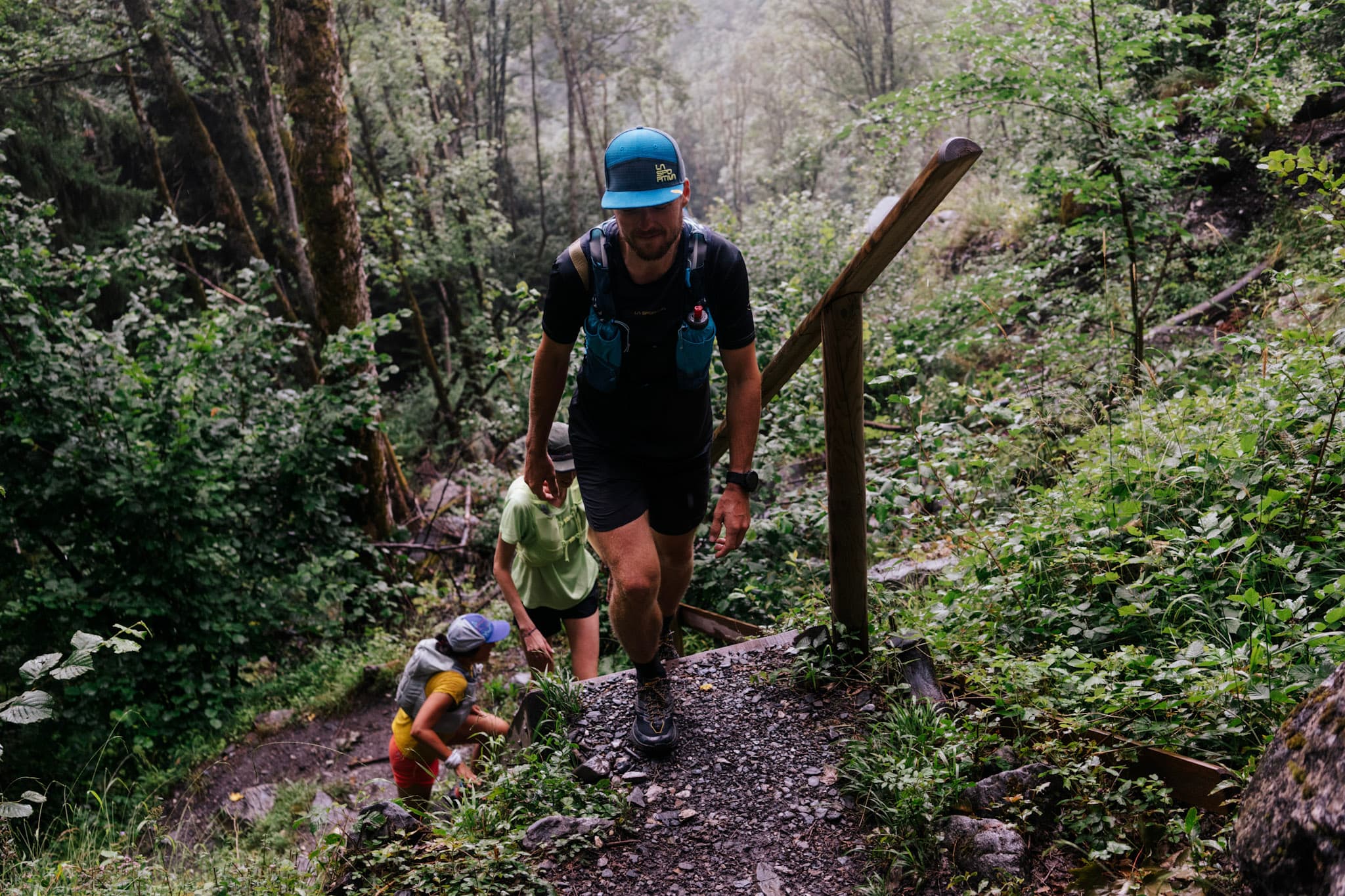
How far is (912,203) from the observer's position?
2.52 m

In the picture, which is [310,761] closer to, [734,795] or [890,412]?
[734,795]

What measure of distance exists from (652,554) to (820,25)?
119 feet

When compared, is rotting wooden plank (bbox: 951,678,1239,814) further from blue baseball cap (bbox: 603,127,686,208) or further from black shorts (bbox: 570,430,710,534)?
blue baseball cap (bbox: 603,127,686,208)

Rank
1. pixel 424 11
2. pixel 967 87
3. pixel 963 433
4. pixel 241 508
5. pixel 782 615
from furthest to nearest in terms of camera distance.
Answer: pixel 424 11, pixel 241 508, pixel 967 87, pixel 782 615, pixel 963 433

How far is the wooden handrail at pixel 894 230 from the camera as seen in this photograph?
7.66 feet

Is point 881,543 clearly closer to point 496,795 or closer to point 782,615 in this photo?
point 782,615

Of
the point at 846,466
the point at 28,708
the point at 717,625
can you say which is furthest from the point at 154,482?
the point at 846,466

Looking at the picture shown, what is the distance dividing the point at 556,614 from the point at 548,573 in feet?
1.01

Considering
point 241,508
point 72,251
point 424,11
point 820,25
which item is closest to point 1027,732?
point 241,508

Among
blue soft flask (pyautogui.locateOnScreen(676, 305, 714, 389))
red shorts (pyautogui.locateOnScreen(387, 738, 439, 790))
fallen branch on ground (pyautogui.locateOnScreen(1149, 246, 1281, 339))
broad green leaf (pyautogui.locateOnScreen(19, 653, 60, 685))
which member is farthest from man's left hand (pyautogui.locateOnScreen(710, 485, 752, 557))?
fallen branch on ground (pyautogui.locateOnScreen(1149, 246, 1281, 339))

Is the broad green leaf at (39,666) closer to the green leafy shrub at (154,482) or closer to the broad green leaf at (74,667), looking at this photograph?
the broad green leaf at (74,667)

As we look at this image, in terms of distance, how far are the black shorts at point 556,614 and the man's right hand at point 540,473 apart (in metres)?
1.68

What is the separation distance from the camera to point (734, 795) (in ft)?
10.4

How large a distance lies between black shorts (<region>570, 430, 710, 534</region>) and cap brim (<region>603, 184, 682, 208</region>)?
1.01 meters
